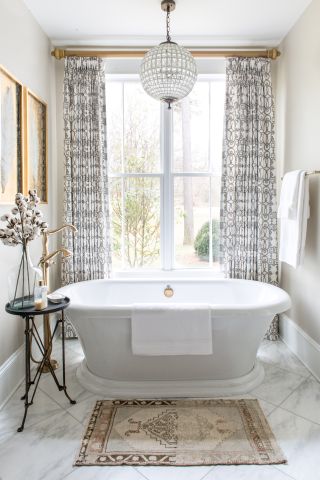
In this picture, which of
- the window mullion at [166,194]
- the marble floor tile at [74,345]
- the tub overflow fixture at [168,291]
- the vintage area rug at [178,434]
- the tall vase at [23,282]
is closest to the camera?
the vintage area rug at [178,434]

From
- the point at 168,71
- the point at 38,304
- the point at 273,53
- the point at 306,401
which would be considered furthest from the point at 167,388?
the point at 273,53

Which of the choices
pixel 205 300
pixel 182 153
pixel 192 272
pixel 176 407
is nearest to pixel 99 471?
pixel 176 407

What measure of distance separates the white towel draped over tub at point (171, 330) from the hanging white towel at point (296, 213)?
92 cm

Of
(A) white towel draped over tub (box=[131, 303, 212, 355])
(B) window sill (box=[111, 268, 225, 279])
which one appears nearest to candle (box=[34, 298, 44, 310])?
(A) white towel draped over tub (box=[131, 303, 212, 355])

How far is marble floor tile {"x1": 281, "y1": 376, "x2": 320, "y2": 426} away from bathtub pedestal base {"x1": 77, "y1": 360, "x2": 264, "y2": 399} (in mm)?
266

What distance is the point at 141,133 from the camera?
3.41 meters

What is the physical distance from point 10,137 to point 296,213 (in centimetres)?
209

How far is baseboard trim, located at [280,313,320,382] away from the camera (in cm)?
258

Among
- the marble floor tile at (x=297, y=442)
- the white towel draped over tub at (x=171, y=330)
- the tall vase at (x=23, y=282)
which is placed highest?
the tall vase at (x=23, y=282)

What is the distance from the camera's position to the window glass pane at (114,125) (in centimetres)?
338

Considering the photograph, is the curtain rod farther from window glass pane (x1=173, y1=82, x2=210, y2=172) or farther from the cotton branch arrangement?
the cotton branch arrangement

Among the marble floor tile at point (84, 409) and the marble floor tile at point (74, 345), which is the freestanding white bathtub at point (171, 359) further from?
the marble floor tile at point (74, 345)

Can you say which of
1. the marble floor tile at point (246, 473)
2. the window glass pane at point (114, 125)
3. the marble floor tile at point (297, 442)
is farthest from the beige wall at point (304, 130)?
the window glass pane at point (114, 125)

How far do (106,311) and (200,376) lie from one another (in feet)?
2.58
